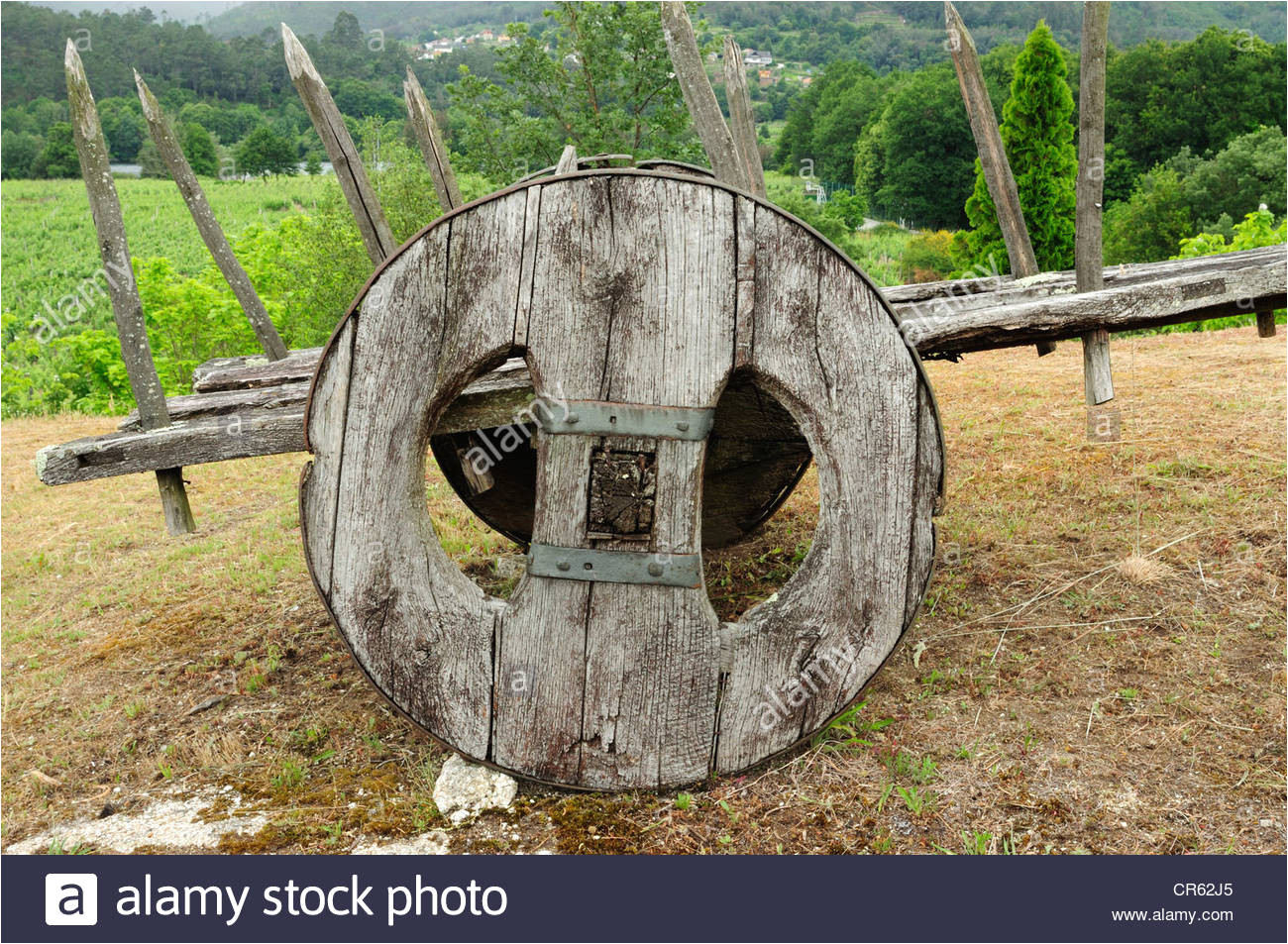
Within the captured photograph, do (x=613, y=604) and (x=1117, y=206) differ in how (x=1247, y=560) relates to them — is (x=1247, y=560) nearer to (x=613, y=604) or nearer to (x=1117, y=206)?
(x=613, y=604)

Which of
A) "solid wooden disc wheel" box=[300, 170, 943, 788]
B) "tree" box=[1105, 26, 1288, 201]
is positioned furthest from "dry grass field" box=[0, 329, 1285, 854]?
"tree" box=[1105, 26, 1288, 201]

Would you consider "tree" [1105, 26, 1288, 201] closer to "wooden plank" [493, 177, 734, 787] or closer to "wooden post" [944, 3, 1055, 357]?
"wooden post" [944, 3, 1055, 357]

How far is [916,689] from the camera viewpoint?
333cm

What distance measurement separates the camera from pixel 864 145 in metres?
38.2

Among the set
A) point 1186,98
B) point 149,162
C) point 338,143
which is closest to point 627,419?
point 338,143

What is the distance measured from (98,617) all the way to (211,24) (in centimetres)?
9247

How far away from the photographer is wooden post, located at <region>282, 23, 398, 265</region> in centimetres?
363

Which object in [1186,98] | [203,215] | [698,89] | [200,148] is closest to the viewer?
[698,89]

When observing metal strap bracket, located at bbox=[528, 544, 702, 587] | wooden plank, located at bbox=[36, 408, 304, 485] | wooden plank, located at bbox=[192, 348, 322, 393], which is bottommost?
metal strap bracket, located at bbox=[528, 544, 702, 587]

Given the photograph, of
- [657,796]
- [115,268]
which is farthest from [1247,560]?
[115,268]

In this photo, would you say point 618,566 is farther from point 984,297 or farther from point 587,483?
point 984,297

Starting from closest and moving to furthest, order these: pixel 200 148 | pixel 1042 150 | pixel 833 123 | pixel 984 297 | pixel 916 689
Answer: pixel 916 689
pixel 984 297
pixel 1042 150
pixel 200 148
pixel 833 123

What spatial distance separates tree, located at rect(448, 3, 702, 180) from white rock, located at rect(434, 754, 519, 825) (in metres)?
10.5

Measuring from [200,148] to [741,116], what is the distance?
35.8 metres
